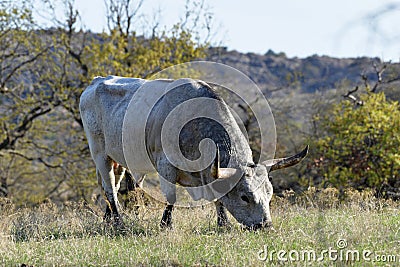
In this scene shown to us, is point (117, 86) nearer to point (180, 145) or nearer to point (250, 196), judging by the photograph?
point (180, 145)

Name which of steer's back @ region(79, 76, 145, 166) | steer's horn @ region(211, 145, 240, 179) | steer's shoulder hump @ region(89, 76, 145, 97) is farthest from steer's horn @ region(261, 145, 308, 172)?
steer's shoulder hump @ region(89, 76, 145, 97)

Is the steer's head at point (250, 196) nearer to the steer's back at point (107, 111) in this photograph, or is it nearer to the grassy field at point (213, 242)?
the grassy field at point (213, 242)

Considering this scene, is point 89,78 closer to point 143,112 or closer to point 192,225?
point 143,112

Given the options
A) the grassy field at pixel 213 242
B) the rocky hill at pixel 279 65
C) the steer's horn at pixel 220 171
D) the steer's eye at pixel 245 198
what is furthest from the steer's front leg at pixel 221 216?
the rocky hill at pixel 279 65

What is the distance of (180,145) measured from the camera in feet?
26.8

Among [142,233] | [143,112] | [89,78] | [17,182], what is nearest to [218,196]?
[142,233]

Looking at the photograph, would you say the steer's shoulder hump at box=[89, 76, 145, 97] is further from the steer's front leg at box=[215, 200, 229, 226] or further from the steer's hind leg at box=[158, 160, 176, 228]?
the steer's front leg at box=[215, 200, 229, 226]

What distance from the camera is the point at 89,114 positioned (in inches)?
408

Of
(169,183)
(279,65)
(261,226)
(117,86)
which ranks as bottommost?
(261,226)

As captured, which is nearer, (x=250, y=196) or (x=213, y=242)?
(x=213, y=242)

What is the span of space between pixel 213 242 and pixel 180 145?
187 cm

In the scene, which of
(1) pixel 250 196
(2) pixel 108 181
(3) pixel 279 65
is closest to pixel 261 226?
(1) pixel 250 196

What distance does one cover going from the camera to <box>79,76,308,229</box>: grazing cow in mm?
7457

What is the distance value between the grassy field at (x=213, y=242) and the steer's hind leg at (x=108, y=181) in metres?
0.85
